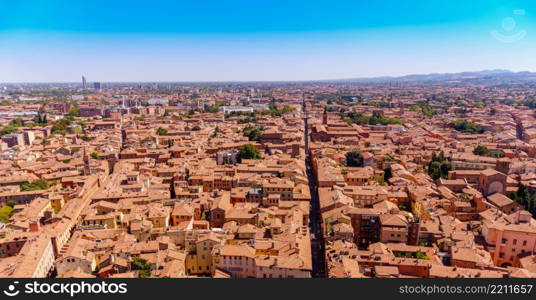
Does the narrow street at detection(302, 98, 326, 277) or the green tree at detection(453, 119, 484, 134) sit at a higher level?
the green tree at detection(453, 119, 484, 134)

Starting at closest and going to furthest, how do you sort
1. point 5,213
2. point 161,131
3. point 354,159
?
point 5,213, point 354,159, point 161,131

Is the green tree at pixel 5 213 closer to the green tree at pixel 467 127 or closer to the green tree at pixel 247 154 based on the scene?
the green tree at pixel 247 154

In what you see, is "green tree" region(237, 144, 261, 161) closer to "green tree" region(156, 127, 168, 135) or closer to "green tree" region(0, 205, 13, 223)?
"green tree" region(0, 205, 13, 223)

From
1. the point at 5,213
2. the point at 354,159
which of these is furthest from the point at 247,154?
the point at 5,213

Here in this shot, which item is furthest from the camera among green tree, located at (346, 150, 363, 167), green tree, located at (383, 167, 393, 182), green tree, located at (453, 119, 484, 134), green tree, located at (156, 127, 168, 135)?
green tree, located at (156, 127, 168, 135)

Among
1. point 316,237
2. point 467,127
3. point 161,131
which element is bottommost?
point 316,237

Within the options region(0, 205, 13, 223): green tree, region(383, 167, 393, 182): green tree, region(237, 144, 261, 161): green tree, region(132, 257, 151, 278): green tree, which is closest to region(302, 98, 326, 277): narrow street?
region(383, 167, 393, 182): green tree

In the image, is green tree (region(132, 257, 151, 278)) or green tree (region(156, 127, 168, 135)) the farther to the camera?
green tree (region(156, 127, 168, 135))

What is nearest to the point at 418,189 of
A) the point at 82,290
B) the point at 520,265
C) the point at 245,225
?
the point at 520,265

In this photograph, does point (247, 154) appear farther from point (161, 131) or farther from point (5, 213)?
point (161, 131)

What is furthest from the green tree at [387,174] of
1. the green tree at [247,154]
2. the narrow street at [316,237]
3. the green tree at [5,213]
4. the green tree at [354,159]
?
the green tree at [5,213]

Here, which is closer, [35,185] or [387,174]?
[35,185]
